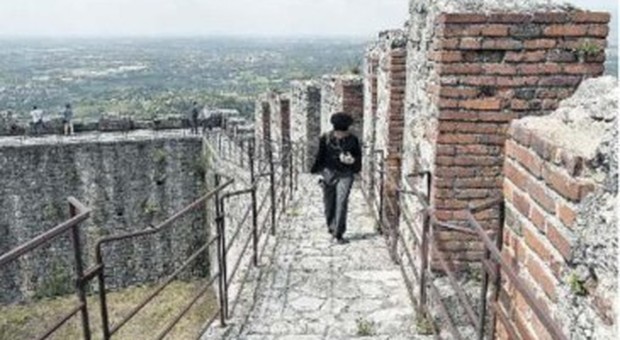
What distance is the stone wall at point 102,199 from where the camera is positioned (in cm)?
1856

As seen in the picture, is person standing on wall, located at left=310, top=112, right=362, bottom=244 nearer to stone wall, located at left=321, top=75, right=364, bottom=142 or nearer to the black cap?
the black cap

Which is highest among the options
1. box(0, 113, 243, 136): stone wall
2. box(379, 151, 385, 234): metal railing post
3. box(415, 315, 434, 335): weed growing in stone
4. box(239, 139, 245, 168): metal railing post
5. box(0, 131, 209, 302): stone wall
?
box(379, 151, 385, 234): metal railing post

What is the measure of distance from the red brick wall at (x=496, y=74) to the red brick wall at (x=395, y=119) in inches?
110

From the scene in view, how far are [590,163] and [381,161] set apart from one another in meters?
5.81

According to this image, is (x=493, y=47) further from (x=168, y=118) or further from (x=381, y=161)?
(x=168, y=118)

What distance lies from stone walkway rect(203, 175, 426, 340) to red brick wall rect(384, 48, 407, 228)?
49 centimetres

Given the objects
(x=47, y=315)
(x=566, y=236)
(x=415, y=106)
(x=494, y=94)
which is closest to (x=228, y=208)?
(x=47, y=315)

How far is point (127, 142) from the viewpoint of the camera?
19.3 metres

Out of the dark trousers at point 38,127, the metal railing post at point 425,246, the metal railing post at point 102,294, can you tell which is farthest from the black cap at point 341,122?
the dark trousers at point 38,127

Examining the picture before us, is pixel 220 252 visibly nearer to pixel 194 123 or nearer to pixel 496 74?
pixel 496 74

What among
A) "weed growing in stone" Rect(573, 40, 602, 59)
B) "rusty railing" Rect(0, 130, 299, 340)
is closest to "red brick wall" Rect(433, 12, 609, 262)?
"weed growing in stone" Rect(573, 40, 602, 59)

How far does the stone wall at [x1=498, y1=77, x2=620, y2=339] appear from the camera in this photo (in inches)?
96.0

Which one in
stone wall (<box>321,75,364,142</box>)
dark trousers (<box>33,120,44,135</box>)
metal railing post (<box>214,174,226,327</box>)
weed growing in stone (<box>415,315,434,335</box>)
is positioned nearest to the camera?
metal railing post (<box>214,174,226,327</box>)

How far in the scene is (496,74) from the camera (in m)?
4.69
